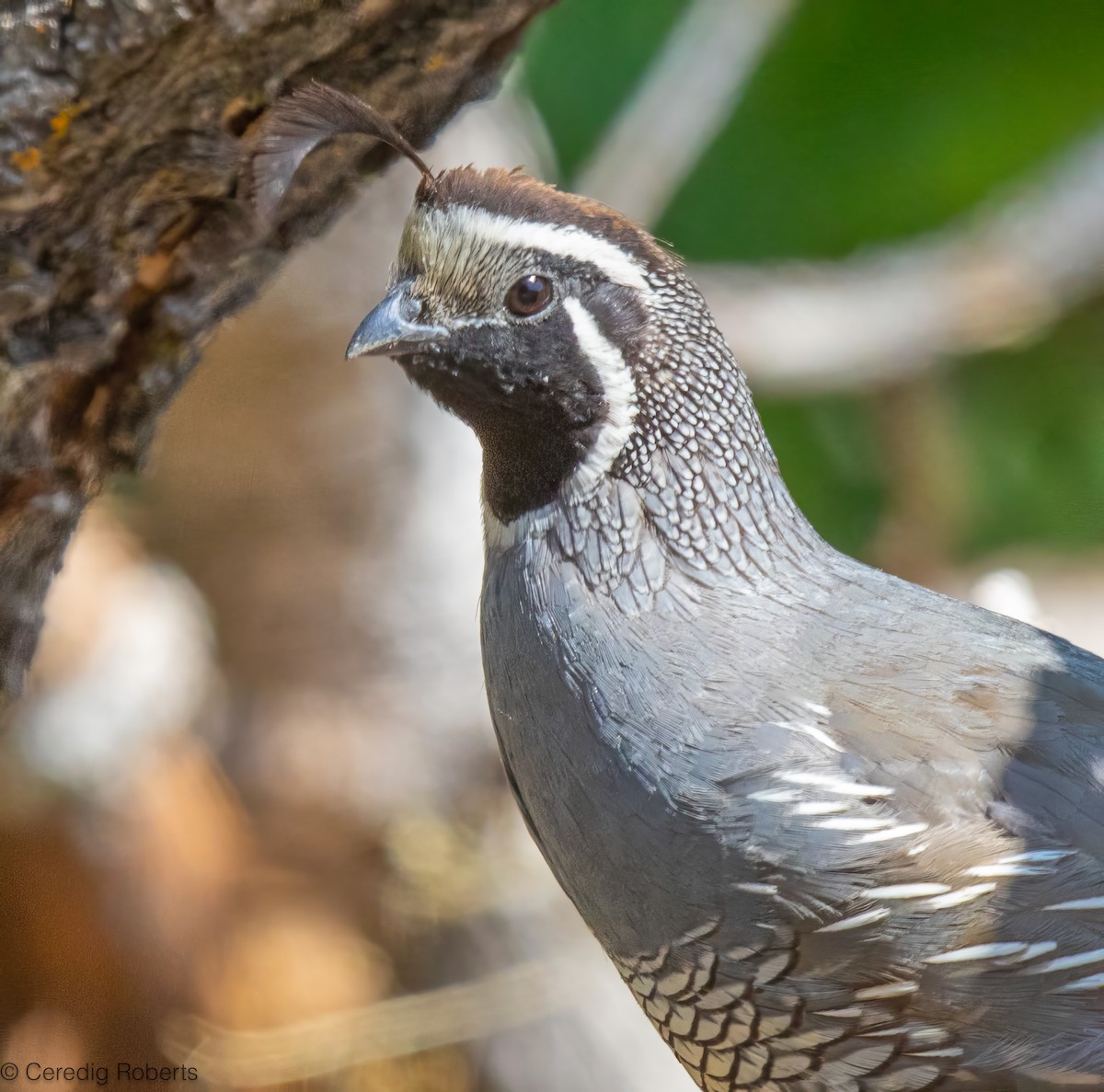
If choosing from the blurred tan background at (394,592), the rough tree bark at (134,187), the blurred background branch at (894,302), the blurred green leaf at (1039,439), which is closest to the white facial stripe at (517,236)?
the rough tree bark at (134,187)

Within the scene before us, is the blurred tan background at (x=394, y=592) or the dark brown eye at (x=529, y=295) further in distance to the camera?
the blurred tan background at (x=394, y=592)

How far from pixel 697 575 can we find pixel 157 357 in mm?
719

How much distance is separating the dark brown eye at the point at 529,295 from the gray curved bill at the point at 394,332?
0.26 ft

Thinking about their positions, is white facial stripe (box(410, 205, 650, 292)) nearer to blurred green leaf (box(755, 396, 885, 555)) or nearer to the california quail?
the california quail

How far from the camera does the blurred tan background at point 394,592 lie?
2.63m

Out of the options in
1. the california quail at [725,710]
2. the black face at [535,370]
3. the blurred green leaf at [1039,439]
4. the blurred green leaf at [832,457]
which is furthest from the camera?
the blurred green leaf at [832,457]

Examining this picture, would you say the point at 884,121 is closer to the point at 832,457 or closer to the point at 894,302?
the point at 894,302

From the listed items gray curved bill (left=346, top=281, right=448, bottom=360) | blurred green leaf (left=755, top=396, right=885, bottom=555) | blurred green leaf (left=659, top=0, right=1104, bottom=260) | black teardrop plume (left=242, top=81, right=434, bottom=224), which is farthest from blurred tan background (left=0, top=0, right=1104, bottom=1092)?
gray curved bill (left=346, top=281, right=448, bottom=360)

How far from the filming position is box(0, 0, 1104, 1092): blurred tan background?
8.63ft

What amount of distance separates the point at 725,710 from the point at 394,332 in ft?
1.70

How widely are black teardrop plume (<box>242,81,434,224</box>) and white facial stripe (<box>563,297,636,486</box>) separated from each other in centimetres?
22

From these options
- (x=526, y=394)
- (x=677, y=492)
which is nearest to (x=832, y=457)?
(x=677, y=492)

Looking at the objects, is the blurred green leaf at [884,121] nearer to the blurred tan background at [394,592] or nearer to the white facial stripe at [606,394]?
the blurred tan background at [394,592]

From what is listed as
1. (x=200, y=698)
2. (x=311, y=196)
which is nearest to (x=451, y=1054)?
(x=200, y=698)
